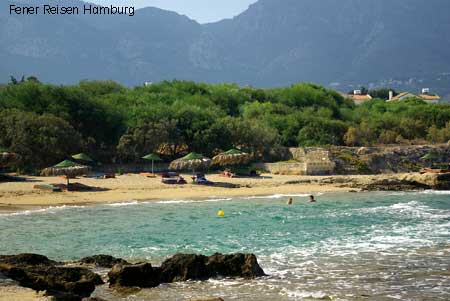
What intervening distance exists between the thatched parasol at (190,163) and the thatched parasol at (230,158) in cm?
146

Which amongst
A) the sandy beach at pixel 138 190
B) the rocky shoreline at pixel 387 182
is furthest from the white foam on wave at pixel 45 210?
the rocky shoreline at pixel 387 182

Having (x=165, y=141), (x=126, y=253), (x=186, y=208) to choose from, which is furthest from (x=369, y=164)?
(x=126, y=253)

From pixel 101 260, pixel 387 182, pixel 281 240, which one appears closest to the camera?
pixel 101 260

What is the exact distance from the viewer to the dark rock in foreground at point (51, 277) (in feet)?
48.3

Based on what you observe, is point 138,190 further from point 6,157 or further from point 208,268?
point 208,268

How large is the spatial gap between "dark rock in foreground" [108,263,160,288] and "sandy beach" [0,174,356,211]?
1584 centimetres

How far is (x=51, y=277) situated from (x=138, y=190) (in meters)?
21.9

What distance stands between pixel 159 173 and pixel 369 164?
57.9 ft

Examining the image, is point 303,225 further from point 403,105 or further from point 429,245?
point 403,105

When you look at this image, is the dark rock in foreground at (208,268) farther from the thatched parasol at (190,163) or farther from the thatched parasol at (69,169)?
the thatched parasol at (190,163)

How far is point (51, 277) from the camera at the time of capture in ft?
50.1

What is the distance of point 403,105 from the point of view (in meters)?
76.4

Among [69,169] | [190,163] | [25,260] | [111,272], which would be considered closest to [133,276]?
[111,272]

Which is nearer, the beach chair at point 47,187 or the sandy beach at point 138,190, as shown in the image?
the sandy beach at point 138,190
